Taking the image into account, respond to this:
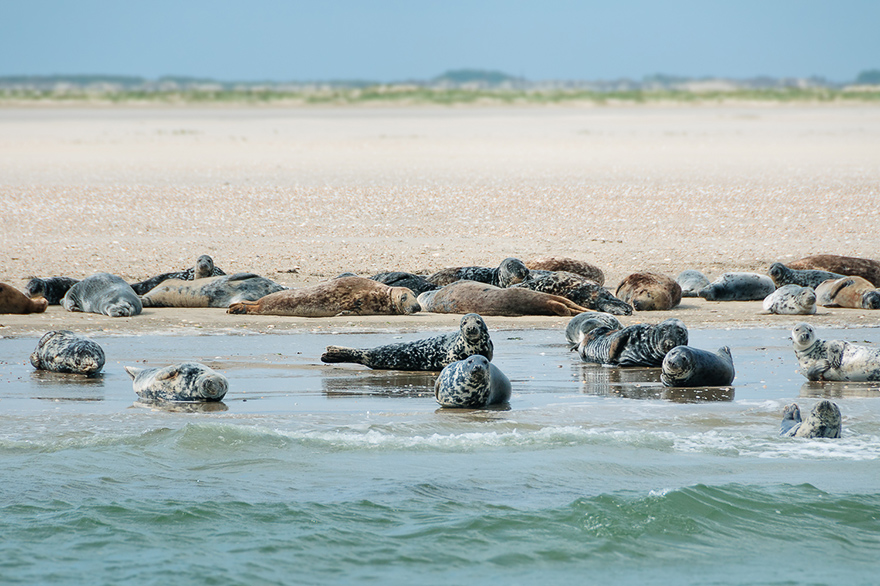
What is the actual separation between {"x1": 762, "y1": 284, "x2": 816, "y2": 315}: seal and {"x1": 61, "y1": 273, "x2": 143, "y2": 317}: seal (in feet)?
18.1

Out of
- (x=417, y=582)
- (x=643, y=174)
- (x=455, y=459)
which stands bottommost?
(x=417, y=582)

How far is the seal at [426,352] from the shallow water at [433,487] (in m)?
0.47

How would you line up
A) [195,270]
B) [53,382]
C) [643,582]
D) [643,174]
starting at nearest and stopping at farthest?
[643,582] → [53,382] → [195,270] → [643,174]

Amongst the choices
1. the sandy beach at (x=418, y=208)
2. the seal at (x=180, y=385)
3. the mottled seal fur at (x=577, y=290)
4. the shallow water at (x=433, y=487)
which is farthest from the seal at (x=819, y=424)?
the mottled seal fur at (x=577, y=290)

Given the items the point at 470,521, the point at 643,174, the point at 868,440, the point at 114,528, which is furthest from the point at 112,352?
the point at 643,174

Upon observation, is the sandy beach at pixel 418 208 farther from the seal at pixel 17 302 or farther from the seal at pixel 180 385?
the seal at pixel 180 385

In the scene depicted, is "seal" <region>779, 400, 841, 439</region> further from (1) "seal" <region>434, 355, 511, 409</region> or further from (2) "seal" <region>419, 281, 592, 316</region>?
(2) "seal" <region>419, 281, 592, 316</region>

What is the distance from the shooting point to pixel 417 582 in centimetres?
389

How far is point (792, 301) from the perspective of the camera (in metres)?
8.88

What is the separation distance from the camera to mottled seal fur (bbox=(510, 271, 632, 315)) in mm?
9039

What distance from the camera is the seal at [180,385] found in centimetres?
591

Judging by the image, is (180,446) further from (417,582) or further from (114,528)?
(417,582)

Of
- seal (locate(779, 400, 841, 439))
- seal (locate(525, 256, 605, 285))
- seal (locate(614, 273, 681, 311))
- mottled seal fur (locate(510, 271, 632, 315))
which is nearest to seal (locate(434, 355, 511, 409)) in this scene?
seal (locate(779, 400, 841, 439))

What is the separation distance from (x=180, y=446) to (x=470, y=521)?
161cm
